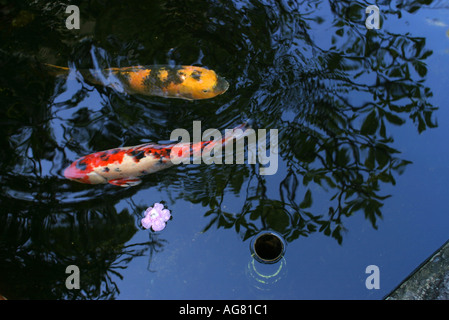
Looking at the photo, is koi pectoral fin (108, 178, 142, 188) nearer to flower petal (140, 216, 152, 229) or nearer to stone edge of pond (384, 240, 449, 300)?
flower petal (140, 216, 152, 229)

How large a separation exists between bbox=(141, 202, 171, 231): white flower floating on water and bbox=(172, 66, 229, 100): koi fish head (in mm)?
1050

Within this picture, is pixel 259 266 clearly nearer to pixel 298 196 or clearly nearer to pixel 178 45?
pixel 298 196

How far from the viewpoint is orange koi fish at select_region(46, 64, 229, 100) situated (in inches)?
133

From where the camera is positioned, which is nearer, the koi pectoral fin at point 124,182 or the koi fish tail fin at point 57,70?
the koi pectoral fin at point 124,182

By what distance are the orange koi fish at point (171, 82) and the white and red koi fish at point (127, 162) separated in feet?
1.69

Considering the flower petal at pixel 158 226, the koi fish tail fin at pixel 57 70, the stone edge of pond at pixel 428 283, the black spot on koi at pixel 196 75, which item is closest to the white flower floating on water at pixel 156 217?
the flower petal at pixel 158 226

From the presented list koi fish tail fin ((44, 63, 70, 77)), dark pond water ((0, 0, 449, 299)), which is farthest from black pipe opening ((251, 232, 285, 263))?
koi fish tail fin ((44, 63, 70, 77))

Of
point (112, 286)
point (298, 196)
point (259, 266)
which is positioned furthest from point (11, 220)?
point (298, 196)

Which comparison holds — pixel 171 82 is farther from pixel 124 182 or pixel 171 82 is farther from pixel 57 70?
pixel 57 70

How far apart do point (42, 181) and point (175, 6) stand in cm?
223

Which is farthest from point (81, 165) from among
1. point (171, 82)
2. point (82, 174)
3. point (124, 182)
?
point (171, 82)

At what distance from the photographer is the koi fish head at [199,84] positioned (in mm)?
3371

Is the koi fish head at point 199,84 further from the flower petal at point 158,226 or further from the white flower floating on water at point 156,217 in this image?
the flower petal at point 158,226

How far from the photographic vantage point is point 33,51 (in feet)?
12.4
